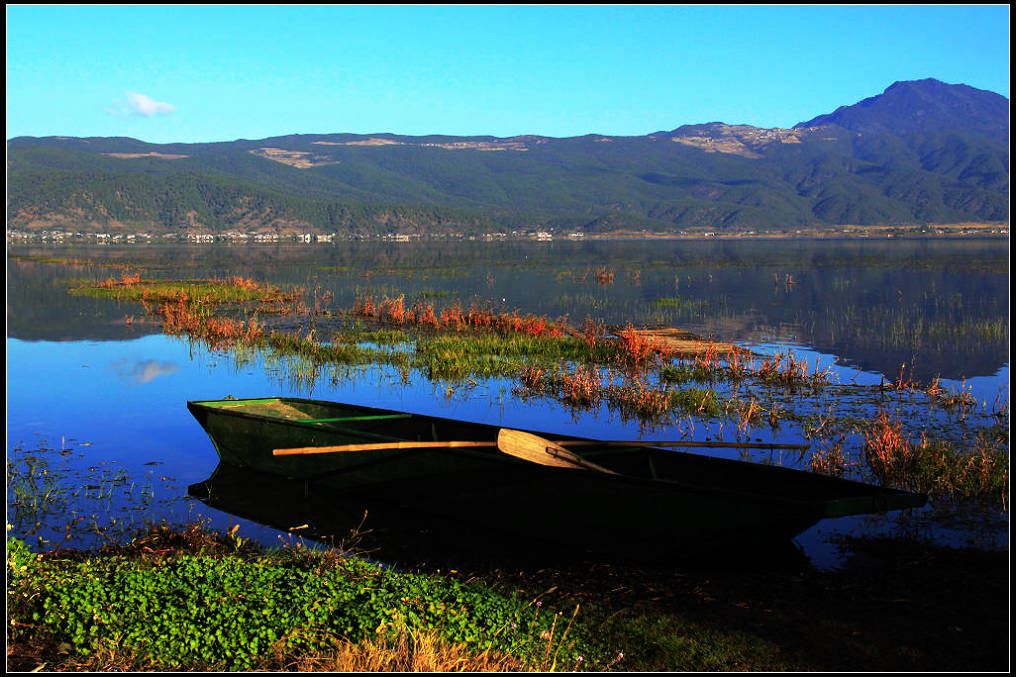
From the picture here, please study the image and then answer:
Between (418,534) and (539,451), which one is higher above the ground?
(539,451)

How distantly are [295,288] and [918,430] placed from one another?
3839cm

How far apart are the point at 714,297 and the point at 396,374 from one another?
1073 inches

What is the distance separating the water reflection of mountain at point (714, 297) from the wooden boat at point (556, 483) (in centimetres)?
1349

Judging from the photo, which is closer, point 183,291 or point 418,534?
point 418,534

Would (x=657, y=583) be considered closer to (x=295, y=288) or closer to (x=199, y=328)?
(x=199, y=328)

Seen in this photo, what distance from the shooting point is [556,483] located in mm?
10406

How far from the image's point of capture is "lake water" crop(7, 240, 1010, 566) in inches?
488

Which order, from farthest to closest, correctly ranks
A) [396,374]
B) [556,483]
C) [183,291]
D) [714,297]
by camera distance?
[714,297] → [183,291] → [396,374] → [556,483]

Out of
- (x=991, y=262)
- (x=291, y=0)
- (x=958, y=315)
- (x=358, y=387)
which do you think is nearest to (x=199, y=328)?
(x=358, y=387)

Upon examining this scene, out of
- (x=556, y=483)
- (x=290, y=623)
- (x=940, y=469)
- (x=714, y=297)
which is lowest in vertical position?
(x=290, y=623)

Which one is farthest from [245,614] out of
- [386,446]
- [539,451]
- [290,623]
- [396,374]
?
[396,374]

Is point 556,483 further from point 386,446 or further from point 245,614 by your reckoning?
point 245,614

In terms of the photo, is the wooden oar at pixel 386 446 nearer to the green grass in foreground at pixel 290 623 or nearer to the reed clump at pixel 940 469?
the green grass in foreground at pixel 290 623

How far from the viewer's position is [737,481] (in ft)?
36.1
